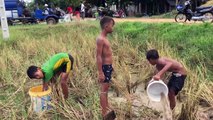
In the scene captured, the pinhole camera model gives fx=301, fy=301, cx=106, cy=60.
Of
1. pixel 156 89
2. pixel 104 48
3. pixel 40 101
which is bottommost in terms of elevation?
pixel 40 101

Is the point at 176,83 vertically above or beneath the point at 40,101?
above

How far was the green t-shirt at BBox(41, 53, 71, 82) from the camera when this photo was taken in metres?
3.70

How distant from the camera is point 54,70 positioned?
3893 mm

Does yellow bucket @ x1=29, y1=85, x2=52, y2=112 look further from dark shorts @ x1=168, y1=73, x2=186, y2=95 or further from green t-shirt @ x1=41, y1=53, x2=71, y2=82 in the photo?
dark shorts @ x1=168, y1=73, x2=186, y2=95

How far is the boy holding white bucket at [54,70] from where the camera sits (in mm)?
3549

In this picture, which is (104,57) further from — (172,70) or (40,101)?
(40,101)

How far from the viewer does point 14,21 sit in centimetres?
1797

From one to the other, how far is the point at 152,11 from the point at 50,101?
1974 centimetres

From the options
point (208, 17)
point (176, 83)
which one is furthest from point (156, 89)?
point (208, 17)

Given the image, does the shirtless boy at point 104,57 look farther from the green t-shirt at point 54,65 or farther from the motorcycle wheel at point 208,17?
the motorcycle wheel at point 208,17

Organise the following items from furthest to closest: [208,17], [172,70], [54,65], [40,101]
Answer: [208,17], [54,65], [40,101], [172,70]

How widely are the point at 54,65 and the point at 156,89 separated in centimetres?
141

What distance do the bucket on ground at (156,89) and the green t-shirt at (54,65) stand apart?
1.25m

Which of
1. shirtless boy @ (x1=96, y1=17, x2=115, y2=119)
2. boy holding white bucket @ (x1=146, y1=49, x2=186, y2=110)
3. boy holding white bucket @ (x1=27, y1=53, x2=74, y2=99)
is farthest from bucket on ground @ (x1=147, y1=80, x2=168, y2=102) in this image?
boy holding white bucket @ (x1=27, y1=53, x2=74, y2=99)
